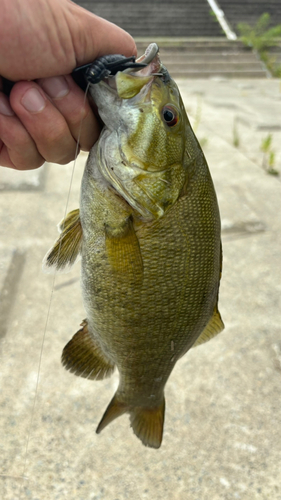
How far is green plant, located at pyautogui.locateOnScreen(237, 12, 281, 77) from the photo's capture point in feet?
48.4

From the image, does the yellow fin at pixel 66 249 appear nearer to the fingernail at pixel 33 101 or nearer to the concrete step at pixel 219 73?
the fingernail at pixel 33 101

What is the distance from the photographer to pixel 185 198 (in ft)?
4.01

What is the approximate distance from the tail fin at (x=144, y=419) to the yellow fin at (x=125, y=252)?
0.61 metres

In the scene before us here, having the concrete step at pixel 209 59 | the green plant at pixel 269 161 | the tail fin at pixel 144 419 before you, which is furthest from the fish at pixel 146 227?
the concrete step at pixel 209 59

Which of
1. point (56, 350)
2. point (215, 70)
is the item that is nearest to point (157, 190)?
point (56, 350)

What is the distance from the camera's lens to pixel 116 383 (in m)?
2.19

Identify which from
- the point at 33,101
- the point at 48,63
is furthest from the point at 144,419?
the point at 48,63

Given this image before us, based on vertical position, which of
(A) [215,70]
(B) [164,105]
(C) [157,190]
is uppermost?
(B) [164,105]

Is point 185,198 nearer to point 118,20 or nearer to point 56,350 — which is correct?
point 56,350

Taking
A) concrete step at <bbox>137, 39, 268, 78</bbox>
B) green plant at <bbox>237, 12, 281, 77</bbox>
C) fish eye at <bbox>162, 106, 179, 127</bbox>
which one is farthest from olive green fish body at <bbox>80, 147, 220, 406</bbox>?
green plant at <bbox>237, 12, 281, 77</bbox>

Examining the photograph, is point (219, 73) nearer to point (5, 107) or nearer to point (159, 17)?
point (159, 17)

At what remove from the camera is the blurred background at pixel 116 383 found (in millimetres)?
1737

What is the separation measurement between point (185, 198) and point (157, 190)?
0.10 metres

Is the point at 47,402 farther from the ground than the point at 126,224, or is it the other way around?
the point at 126,224
